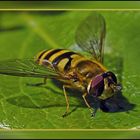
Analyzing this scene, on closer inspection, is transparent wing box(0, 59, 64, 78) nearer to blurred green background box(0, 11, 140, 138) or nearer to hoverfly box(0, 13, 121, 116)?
hoverfly box(0, 13, 121, 116)

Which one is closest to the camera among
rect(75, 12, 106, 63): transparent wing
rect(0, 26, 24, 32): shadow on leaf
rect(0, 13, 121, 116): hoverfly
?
rect(0, 13, 121, 116): hoverfly

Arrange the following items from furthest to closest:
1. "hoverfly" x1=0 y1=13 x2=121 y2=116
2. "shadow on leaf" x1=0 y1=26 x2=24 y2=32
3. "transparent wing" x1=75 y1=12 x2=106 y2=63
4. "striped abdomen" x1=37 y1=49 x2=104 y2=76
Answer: "shadow on leaf" x1=0 y1=26 x2=24 y2=32, "transparent wing" x1=75 y1=12 x2=106 y2=63, "striped abdomen" x1=37 y1=49 x2=104 y2=76, "hoverfly" x1=0 y1=13 x2=121 y2=116

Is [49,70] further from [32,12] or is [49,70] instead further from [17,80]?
A: [32,12]

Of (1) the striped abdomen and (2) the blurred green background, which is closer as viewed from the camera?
(2) the blurred green background

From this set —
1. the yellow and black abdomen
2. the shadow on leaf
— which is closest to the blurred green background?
the shadow on leaf

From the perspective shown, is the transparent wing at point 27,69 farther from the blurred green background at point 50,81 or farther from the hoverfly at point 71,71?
the blurred green background at point 50,81

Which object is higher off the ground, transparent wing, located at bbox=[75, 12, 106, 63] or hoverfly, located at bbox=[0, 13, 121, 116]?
transparent wing, located at bbox=[75, 12, 106, 63]
